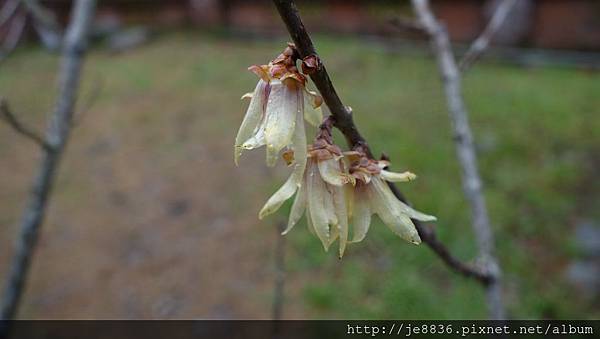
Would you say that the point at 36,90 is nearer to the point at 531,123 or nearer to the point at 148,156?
the point at 148,156

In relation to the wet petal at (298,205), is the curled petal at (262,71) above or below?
above

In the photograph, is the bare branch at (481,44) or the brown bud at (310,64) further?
the bare branch at (481,44)

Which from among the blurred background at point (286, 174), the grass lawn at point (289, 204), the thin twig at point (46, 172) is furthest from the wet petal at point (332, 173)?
the grass lawn at point (289, 204)

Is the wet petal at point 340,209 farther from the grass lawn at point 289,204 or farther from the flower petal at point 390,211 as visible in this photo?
the grass lawn at point 289,204

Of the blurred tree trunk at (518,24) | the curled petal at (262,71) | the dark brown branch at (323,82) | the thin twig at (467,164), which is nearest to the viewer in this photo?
the dark brown branch at (323,82)

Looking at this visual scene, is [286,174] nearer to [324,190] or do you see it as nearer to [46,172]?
[46,172]

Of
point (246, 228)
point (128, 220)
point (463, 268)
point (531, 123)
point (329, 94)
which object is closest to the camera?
point (329, 94)

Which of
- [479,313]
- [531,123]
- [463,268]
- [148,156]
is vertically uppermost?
[531,123]

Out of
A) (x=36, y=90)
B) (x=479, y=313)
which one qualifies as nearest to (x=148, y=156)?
(x=36, y=90)

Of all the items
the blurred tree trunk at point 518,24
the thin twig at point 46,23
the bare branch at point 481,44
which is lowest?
the thin twig at point 46,23

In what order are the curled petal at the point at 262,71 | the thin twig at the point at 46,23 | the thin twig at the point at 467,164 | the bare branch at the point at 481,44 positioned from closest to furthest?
the curled petal at the point at 262,71 → the thin twig at the point at 467,164 → the bare branch at the point at 481,44 → the thin twig at the point at 46,23
